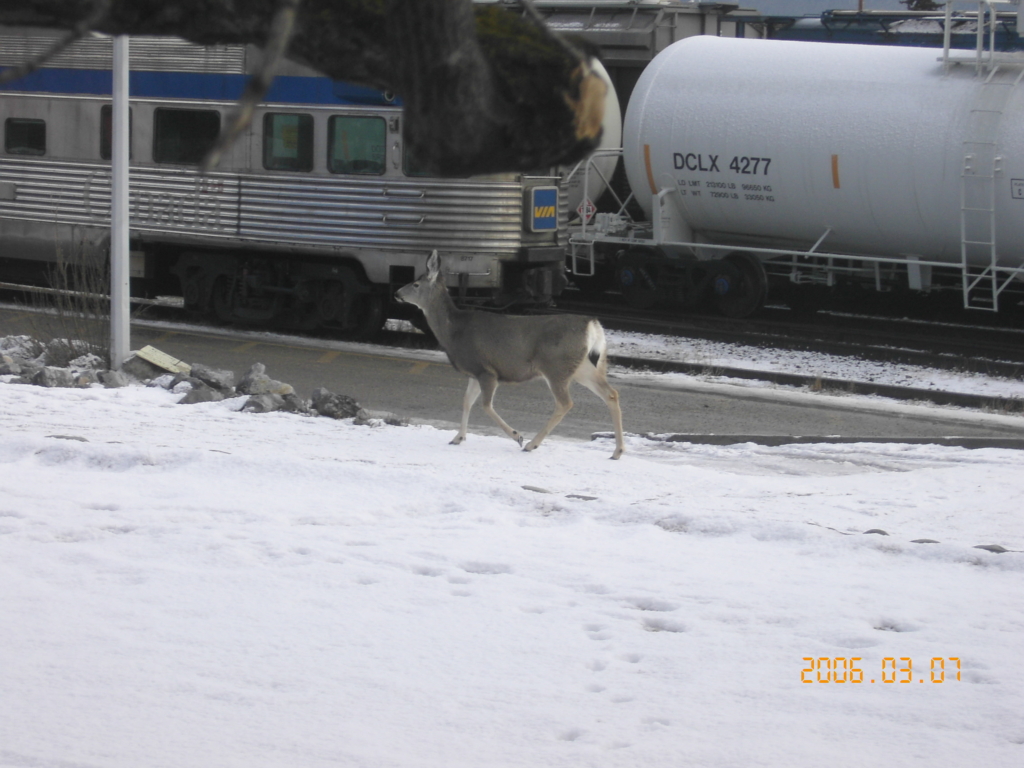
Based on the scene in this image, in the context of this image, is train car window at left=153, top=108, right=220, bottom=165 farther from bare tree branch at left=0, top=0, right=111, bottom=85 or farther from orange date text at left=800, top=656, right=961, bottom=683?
bare tree branch at left=0, top=0, right=111, bottom=85

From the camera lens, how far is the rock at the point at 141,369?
1211 cm

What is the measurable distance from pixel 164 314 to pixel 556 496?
11449mm

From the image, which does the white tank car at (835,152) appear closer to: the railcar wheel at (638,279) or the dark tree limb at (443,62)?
the railcar wheel at (638,279)

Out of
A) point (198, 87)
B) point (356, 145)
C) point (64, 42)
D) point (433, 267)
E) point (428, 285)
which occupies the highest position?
point (198, 87)

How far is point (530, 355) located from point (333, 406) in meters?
1.94

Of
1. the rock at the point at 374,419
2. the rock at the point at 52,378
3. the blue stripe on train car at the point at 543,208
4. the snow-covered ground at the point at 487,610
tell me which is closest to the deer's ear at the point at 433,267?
the rock at the point at 374,419

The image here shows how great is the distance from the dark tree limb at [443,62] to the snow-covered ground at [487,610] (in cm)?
234

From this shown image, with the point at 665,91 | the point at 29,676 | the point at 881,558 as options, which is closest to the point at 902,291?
the point at 665,91

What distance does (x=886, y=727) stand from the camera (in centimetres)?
507

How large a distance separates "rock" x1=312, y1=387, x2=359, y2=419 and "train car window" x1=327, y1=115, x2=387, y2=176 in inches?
213

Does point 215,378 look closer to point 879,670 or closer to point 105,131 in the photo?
point 105,131

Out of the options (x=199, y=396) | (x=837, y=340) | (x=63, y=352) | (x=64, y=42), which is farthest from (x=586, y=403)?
Answer: (x=64, y=42)

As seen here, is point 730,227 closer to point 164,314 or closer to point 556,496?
point 164,314

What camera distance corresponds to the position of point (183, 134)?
1662 cm
